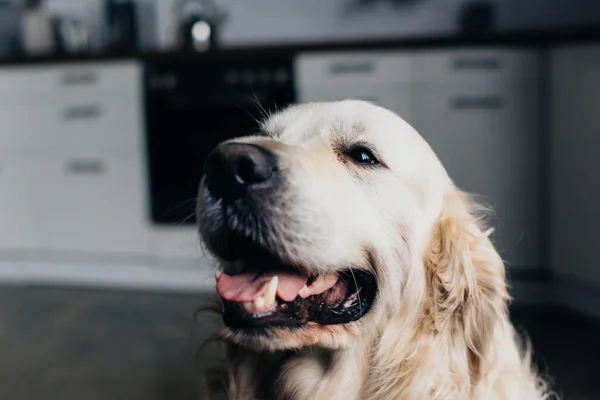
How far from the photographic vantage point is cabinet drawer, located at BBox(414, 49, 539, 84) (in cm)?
257

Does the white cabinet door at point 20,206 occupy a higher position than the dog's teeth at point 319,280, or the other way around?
the dog's teeth at point 319,280

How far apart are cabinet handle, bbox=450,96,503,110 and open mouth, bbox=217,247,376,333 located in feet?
5.98

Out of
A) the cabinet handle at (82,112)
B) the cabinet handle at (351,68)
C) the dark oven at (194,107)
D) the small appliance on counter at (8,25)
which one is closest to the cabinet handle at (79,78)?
the cabinet handle at (82,112)

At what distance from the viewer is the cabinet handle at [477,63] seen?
2.59 m

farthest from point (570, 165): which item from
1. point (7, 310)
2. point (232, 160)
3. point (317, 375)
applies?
point (7, 310)

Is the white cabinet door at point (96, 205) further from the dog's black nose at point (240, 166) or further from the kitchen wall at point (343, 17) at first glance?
the dog's black nose at point (240, 166)

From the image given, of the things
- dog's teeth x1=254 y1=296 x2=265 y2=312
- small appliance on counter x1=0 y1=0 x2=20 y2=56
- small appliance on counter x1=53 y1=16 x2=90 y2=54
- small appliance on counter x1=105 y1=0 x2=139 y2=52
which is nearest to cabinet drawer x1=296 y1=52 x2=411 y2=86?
small appliance on counter x1=105 y1=0 x2=139 y2=52

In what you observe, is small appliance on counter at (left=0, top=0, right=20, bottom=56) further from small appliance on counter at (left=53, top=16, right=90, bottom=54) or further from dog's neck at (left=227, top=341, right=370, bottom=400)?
dog's neck at (left=227, top=341, right=370, bottom=400)

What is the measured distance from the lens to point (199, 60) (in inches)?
114

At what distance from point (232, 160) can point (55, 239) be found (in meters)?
2.65

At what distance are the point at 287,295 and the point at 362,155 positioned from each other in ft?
0.90

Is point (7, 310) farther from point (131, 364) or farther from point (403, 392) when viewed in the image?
point (403, 392)

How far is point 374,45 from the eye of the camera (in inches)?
106

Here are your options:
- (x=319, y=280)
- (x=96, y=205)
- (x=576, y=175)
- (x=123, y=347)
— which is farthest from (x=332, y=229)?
(x=96, y=205)
